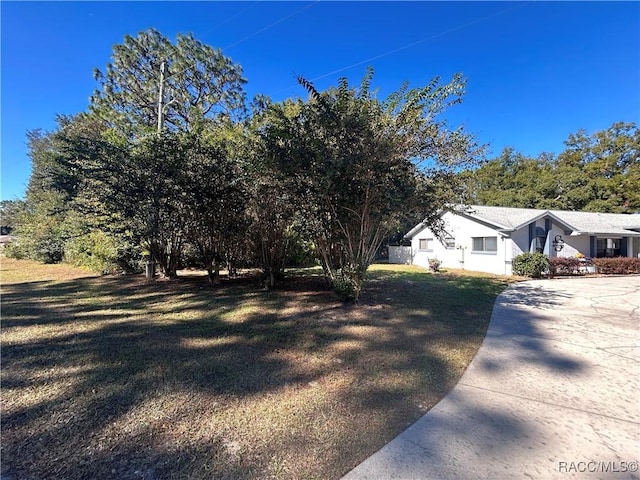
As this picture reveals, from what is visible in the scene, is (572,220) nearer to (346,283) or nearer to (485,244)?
(485,244)

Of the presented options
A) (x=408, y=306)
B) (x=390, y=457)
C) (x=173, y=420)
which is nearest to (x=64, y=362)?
(x=173, y=420)

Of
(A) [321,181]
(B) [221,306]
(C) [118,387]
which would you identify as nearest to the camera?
(C) [118,387]

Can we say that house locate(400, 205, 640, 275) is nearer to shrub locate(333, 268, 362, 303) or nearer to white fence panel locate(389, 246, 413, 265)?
white fence panel locate(389, 246, 413, 265)

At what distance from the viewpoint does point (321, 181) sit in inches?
213

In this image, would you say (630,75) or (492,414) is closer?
(492,414)

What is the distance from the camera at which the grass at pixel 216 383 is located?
217 centimetres

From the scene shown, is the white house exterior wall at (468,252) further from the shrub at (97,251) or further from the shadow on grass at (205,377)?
the shrub at (97,251)

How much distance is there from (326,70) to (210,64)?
1389 cm

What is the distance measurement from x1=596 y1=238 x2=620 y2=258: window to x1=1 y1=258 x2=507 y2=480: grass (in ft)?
54.1

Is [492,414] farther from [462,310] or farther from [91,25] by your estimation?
[91,25]

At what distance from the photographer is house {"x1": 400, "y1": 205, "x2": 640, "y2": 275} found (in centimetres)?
1502

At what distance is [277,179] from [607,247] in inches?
844

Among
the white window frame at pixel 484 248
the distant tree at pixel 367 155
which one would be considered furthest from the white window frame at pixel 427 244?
the distant tree at pixel 367 155

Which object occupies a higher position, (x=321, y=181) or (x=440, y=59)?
(x=440, y=59)
